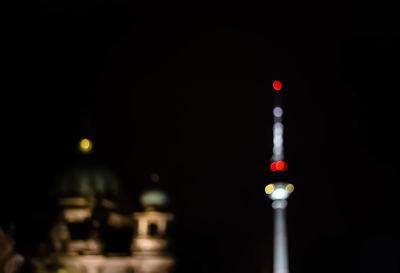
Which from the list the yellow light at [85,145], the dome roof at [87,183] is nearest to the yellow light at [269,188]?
the dome roof at [87,183]

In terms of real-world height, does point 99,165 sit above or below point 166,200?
above

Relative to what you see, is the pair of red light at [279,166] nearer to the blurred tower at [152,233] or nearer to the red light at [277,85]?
the red light at [277,85]

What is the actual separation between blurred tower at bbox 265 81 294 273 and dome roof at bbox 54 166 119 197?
9.73 m

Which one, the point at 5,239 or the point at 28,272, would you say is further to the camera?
the point at 28,272

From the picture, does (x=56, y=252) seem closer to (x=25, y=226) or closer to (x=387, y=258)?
(x=25, y=226)

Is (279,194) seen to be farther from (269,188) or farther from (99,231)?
(99,231)

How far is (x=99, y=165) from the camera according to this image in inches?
1453

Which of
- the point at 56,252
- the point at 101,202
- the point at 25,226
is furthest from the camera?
the point at 101,202

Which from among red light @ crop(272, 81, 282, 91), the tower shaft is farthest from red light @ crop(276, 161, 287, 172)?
red light @ crop(272, 81, 282, 91)

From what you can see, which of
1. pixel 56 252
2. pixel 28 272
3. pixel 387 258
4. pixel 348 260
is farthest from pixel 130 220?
pixel 387 258

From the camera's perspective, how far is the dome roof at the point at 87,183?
114ft

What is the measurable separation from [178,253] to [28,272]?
8.45 m

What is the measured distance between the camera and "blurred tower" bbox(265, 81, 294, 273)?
28534 millimetres

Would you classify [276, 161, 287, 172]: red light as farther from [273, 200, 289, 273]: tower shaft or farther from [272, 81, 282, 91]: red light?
[272, 81, 282, 91]: red light
